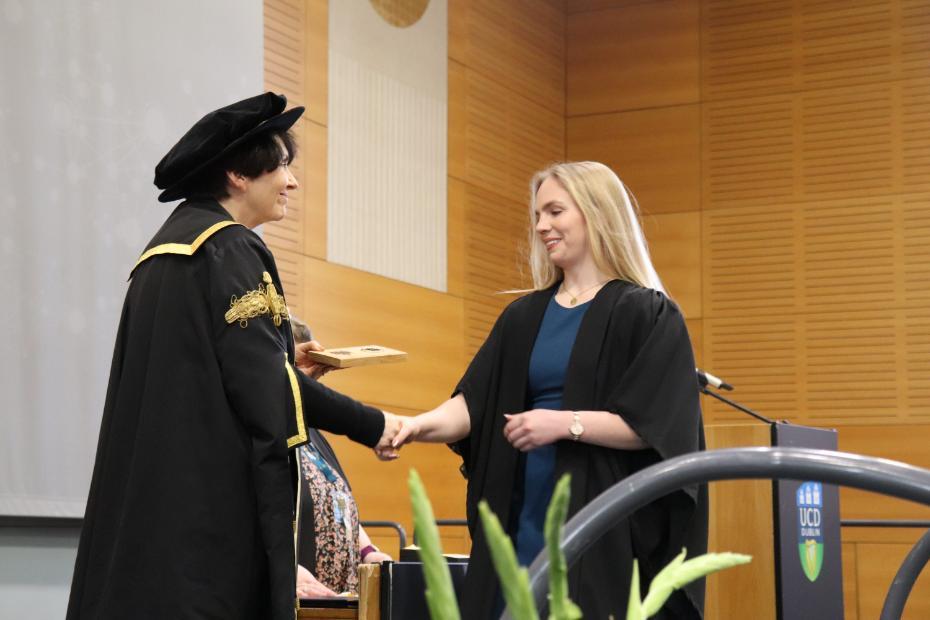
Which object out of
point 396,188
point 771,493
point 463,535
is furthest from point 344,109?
point 771,493

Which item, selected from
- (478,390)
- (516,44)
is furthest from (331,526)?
(516,44)

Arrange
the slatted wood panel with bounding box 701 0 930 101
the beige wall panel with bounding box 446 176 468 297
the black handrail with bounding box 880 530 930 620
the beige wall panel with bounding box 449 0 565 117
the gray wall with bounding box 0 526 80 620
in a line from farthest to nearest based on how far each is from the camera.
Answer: the slatted wood panel with bounding box 701 0 930 101 < the beige wall panel with bounding box 449 0 565 117 < the beige wall panel with bounding box 446 176 468 297 < the gray wall with bounding box 0 526 80 620 < the black handrail with bounding box 880 530 930 620

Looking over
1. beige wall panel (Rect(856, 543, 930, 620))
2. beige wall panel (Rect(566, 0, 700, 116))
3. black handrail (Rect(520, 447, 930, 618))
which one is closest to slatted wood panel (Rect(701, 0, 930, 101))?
beige wall panel (Rect(566, 0, 700, 116))

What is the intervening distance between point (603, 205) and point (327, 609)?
3.40 feet

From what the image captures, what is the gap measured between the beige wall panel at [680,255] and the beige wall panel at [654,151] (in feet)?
0.28

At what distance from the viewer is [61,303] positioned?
422 cm

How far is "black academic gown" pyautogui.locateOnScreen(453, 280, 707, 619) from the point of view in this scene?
8.04 feet

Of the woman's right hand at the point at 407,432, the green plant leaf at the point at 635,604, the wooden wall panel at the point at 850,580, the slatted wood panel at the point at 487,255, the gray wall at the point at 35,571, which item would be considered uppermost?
→ the slatted wood panel at the point at 487,255

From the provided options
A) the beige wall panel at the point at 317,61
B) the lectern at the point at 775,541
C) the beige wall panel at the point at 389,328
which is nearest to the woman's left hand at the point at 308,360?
the lectern at the point at 775,541

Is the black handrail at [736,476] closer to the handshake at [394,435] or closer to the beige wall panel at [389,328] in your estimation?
the handshake at [394,435]

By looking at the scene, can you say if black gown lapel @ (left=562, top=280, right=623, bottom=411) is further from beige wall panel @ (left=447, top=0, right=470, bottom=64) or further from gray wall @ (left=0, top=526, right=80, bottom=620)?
beige wall panel @ (left=447, top=0, right=470, bottom=64)

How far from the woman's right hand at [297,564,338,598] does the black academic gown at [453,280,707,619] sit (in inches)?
19.2

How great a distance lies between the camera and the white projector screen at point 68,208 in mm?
4082

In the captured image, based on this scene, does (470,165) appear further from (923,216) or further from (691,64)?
(923,216)
